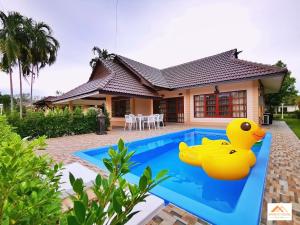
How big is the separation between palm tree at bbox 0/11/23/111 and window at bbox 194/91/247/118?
1632 centimetres

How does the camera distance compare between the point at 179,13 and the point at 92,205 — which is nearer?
the point at 92,205

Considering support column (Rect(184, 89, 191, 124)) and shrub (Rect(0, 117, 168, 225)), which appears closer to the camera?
shrub (Rect(0, 117, 168, 225))

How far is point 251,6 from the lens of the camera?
386 inches

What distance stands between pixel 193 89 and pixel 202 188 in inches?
461

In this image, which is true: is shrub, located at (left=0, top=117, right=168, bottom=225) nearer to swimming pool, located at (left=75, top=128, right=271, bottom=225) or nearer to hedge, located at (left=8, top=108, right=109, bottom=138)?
swimming pool, located at (left=75, top=128, right=271, bottom=225)

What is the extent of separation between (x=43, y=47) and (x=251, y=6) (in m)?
20.5

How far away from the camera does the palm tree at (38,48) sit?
1833cm

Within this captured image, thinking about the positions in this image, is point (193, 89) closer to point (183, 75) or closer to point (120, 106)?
point (183, 75)

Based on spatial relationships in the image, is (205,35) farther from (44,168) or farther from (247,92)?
(44,168)

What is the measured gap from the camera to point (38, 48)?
19.4 meters

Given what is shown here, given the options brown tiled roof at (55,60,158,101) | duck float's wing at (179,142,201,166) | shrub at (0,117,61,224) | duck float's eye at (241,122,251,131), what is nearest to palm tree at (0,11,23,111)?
brown tiled roof at (55,60,158,101)

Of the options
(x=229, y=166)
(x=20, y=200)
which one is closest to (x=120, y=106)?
(x=229, y=166)

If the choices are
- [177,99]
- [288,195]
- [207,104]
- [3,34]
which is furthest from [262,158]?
[3,34]

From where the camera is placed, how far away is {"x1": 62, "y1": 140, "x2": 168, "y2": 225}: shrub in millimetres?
489
